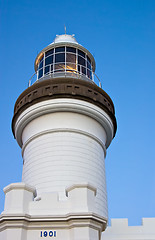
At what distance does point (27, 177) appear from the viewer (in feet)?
39.8

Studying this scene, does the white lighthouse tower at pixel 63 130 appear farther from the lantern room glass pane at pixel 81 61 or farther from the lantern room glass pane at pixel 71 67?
the lantern room glass pane at pixel 81 61

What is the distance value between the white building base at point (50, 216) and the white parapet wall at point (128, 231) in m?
3.24

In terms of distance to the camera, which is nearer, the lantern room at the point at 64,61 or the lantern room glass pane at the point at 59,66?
the lantern room at the point at 64,61

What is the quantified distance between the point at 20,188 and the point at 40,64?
352 inches

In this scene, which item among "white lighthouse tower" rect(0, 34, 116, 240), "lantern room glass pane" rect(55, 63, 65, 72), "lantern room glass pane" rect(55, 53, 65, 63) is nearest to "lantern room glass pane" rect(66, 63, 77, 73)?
"white lighthouse tower" rect(0, 34, 116, 240)

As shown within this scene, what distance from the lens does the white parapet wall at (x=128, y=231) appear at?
11.2 m

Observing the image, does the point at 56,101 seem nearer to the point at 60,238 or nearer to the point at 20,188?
the point at 20,188

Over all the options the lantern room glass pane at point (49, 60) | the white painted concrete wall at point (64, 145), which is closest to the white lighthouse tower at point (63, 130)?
the white painted concrete wall at point (64, 145)

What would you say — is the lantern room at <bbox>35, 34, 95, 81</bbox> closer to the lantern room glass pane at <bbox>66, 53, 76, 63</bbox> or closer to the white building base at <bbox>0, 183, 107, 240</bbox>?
the lantern room glass pane at <bbox>66, 53, 76, 63</bbox>

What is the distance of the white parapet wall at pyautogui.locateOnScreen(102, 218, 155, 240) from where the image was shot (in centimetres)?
1125

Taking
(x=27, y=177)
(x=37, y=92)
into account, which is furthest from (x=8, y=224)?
(x=37, y=92)

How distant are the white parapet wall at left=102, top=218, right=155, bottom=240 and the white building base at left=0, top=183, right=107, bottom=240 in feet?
10.6

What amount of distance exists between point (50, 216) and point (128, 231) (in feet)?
14.9

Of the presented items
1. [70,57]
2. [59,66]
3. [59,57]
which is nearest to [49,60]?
[59,57]
